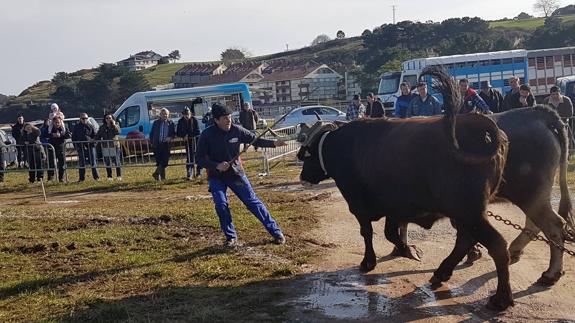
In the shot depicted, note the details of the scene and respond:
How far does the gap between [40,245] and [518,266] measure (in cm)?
614

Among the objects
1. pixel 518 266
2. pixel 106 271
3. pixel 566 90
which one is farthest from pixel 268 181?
pixel 566 90

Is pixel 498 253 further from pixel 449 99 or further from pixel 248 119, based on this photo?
pixel 248 119

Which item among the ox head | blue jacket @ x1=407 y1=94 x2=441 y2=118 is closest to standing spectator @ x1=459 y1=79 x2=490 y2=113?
blue jacket @ x1=407 y1=94 x2=441 y2=118

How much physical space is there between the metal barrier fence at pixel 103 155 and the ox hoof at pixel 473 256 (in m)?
9.50

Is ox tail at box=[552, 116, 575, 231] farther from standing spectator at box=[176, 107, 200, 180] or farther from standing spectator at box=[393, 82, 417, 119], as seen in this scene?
standing spectator at box=[176, 107, 200, 180]

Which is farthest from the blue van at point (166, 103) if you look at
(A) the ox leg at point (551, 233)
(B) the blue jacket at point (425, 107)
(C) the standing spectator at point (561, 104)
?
(A) the ox leg at point (551, 233)

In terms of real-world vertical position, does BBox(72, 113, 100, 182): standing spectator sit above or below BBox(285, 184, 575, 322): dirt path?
above

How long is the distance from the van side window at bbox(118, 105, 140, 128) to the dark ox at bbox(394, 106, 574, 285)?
72.3ft

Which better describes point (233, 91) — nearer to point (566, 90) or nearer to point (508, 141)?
point (566, 90)

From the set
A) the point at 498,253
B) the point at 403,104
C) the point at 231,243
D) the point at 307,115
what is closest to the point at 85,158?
the point at 403,104

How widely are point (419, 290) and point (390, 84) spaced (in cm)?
2935

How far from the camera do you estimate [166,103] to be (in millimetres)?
27547

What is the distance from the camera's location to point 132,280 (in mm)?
7258

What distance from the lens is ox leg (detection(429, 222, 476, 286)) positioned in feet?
20.2
